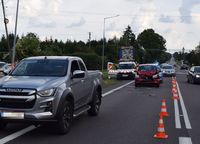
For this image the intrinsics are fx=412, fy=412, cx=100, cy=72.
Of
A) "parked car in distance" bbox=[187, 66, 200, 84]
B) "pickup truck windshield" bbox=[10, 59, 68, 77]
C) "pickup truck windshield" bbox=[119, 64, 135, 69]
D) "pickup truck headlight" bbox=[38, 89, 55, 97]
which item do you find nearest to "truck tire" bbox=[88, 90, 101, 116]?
"pickup truck windshield" bbox=[10, 59, 68, 77]

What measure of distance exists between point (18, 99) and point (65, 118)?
1.28 meters

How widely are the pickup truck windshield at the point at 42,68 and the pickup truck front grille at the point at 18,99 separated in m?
1.32

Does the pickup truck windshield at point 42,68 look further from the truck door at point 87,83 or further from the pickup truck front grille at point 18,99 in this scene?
the pickup truck front grille at point 18,99

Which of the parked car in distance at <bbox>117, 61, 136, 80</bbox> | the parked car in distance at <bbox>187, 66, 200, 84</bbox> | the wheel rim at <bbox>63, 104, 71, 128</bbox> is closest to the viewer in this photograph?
the wheel rim at <bbox>63, 104, 71, 128</bbox>

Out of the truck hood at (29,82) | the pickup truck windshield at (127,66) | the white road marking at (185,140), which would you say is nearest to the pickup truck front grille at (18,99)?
the truck hood at (29,82)

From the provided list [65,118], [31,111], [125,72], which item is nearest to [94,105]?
[65,118]

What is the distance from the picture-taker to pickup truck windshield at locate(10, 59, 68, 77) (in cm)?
977

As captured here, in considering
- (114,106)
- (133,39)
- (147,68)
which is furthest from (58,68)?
(133,39)

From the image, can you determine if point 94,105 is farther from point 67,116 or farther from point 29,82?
point 29,82

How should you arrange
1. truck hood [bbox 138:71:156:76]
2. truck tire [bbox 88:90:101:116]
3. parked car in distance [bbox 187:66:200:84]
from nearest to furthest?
truck tire [bbox 88:90:101:116]
truck hood [bbox 138:71:156:76]
parked car in distance [bbox 187:66:200:84]

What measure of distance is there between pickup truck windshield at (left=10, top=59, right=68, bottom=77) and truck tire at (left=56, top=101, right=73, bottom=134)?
0.84m

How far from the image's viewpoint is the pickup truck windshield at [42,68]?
977cm

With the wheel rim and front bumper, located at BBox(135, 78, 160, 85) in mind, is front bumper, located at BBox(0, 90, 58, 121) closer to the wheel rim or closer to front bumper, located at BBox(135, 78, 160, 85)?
the wheel rim

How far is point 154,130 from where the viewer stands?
9.84 m
